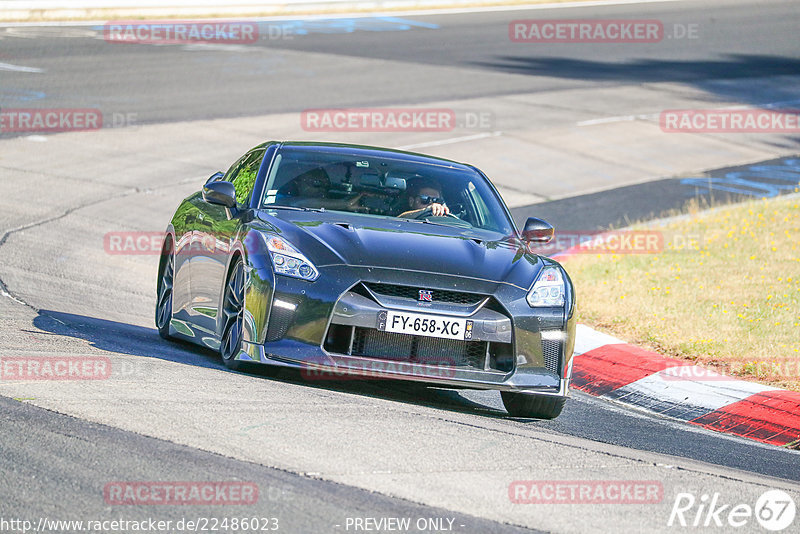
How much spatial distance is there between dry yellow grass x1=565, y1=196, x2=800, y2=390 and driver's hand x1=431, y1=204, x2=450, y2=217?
2597 millimetres

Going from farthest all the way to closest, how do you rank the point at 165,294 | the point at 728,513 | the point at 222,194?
the point at 165,294 < the point at 222,194 < the point at 728,513

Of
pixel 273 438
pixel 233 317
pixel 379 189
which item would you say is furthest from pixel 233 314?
pixel 273 438

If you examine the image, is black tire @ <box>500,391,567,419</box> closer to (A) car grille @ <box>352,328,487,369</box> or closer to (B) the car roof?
(A) car grille @ <box>352,328,487,369</box>

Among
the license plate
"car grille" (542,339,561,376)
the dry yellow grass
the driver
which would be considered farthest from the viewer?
the dry yellow grass

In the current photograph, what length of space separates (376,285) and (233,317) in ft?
3.36

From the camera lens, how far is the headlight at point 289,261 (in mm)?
6754

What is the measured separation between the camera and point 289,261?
6840 millimetres

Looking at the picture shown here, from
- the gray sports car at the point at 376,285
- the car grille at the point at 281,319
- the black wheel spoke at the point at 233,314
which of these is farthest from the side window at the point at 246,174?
Result: the car grille at the point at 281,319

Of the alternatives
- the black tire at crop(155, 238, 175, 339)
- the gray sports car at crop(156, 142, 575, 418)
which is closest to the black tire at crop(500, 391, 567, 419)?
the gray sports car at crop(156, 142, 575, 418)

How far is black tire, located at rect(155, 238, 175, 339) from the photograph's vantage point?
8.88 m

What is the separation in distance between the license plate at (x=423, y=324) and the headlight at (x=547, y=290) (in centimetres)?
53

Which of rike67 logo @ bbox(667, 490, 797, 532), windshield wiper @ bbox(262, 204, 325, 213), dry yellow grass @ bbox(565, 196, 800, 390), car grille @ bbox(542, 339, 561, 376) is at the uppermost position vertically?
windshield wiper @ bbox(262, 204, 325, 213)

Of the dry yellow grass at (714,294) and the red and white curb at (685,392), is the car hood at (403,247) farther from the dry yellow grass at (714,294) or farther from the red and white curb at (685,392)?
the dry yellow grass at (714,294)

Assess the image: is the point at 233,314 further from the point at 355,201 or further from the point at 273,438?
the point at 273,438
